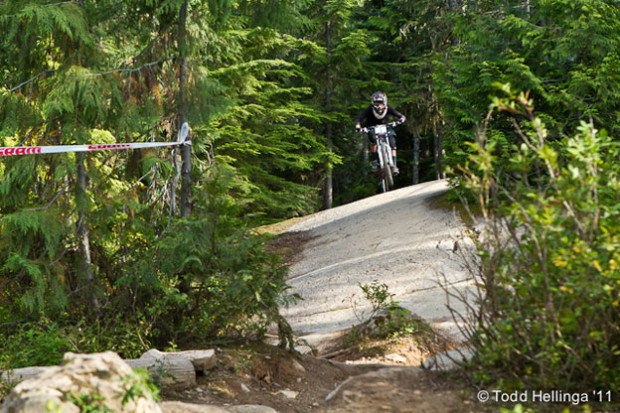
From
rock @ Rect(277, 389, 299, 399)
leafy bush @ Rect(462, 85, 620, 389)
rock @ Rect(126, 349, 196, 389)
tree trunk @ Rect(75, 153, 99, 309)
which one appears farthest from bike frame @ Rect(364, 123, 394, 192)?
leafy bush @ Rect(462, 85, 620, 389)

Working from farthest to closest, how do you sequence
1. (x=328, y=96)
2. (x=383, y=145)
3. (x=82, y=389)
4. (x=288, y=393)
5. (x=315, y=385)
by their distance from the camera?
1. (x=328, y=96)
2. (x=383, y=145)
3. (x=315, y=385)
4. (x=288, y=393)
5. (x=82, y=389)

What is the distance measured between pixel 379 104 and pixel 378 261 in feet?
10.1

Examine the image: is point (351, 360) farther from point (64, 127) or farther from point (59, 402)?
point (59, 402)

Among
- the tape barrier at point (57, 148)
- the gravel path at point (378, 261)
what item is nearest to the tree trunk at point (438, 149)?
the gravel path at point (378, 261)

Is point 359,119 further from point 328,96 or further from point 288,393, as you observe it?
point 328,96

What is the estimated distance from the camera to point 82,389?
371cm

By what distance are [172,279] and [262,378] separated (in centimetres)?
139

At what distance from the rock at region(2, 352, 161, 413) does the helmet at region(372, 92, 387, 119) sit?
8.86 meters

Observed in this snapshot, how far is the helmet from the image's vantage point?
1205 centimetres

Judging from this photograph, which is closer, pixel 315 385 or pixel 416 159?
pixel 315 385

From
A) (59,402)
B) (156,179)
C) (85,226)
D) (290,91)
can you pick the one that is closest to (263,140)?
(290,91)

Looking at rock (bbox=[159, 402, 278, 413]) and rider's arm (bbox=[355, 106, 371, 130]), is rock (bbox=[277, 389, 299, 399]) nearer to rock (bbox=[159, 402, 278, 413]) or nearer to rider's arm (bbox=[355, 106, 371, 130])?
rock (bbox=[159, 402, 278, 413])

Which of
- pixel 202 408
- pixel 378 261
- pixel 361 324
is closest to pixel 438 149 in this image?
pixel 378 261

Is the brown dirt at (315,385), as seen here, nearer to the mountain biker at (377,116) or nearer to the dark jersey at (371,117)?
the mountain biker at (377,116)
